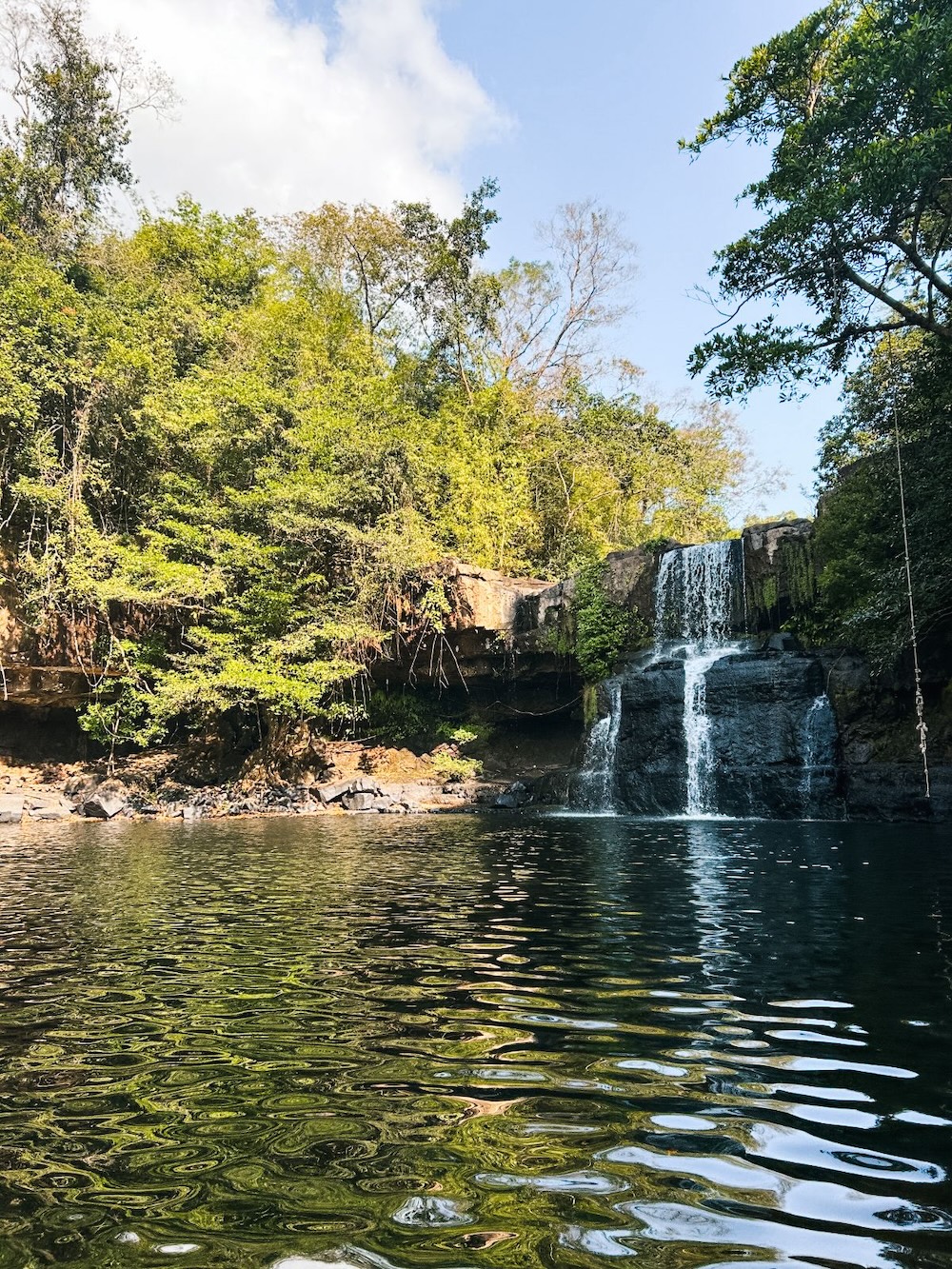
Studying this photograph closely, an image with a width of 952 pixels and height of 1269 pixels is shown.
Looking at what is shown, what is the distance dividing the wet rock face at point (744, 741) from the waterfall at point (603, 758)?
12.8 inches

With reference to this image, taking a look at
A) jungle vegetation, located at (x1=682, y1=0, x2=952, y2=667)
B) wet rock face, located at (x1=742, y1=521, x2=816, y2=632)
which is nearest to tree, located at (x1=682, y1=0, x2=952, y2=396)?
jungle vegetation, located at (x1=682, y1=0, x2=952, y2=667)

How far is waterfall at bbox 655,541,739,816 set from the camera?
1911 cm

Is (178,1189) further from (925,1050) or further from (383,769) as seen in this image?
(383,769)

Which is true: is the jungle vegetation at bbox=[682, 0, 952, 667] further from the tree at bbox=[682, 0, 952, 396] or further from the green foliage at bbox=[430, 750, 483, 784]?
the green foliage at bbox=[430, 750, 483, 784]

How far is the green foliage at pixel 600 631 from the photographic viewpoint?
2331 cm

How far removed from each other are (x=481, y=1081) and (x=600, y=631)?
20704 millimetres

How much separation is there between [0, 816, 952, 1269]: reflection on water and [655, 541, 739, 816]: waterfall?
11493mm

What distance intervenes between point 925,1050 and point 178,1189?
10.4 ft

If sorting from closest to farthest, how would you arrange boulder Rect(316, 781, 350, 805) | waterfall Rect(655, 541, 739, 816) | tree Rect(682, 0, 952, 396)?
tree Rect(682, 0, 952, 396) → waterfall Rect(655, 541, 739, 816) → boulder Rect(316, 781, 350, 805)

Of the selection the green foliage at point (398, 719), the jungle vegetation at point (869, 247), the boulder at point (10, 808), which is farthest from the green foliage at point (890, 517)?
the boulder at point (10, 808)

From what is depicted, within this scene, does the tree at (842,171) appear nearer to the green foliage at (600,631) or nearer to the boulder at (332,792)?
the green foliage at (600,631)

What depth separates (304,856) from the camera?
1139 centimetres

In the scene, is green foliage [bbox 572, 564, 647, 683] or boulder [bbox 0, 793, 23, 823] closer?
boulder [bbox 0, 793, 23, 823]

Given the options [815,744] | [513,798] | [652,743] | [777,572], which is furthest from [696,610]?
[513,798]
